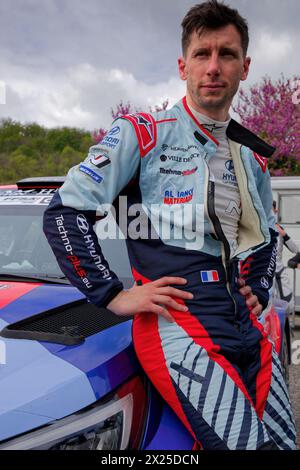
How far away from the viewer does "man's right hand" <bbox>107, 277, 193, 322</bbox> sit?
1.50 meters

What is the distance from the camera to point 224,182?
1.76 meters

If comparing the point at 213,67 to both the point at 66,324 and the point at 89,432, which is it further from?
the point at 89,432

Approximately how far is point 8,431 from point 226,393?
0.61 m

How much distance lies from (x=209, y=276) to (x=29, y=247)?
143 centimetres

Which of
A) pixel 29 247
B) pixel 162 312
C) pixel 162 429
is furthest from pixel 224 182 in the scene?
pixel 29 247

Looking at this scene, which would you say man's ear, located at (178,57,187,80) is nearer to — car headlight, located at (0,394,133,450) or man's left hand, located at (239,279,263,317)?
man's left hand, located at (239,279,263,317)

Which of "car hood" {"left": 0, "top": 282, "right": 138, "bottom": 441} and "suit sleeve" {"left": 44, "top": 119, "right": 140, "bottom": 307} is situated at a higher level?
"suit sleeve" {"left": 44, "top": 119, "right": 140, "bottom": 307}

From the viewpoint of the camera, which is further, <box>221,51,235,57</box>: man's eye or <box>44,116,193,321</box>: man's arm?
<box>221,51,235,57</box>: man's eye

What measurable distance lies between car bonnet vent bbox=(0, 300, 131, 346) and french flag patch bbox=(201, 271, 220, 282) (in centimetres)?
43

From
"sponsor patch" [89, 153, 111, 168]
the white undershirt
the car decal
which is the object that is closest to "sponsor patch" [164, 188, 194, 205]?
the white undershirt

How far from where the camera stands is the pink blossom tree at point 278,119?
47.1 feet

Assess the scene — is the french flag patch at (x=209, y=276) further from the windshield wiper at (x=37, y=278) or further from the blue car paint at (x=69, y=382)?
the windshield wiper at (x=37, y=278)

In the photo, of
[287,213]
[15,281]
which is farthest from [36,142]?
[15,281]

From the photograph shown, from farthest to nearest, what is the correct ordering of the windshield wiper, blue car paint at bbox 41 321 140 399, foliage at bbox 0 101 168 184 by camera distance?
foliage at bbox 0 101 168 184 → the windshield wiper → blue car paint at bbox 41 321 140 399
